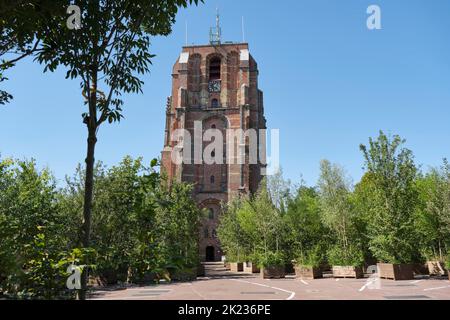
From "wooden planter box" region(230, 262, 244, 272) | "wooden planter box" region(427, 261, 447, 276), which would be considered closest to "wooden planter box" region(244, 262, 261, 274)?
"wooden planter box" region(230, 262, 244, 272)

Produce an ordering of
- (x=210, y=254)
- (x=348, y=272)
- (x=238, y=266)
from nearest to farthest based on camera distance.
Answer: (x=348, y=272)
(x=238, y=266)
(x=210, y=254)

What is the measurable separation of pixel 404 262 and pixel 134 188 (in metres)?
20.4

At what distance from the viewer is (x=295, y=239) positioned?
25.0 meters

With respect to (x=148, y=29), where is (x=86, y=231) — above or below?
below

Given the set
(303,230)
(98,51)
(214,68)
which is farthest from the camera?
(214,68)

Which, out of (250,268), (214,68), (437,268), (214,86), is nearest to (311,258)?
(250,268)

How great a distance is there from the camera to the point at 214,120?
50.3 m

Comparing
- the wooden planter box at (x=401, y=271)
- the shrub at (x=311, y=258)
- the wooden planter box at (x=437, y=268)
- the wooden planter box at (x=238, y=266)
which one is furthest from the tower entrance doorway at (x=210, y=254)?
the wooden planter box at (x=401, y=271)

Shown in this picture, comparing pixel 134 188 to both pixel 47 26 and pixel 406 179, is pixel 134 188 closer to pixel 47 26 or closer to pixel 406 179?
pixel 47 26

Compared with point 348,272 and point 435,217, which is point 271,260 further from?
point 435,217

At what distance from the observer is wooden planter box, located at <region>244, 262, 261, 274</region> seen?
28208mm

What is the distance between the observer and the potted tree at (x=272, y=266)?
23047 mm

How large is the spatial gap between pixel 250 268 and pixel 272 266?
6.47 m
